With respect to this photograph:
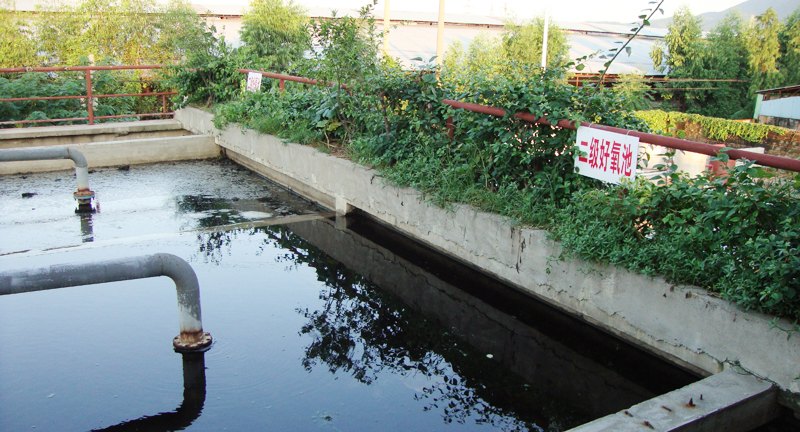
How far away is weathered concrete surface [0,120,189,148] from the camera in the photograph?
1091 centimetres

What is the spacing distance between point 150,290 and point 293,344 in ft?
5.56

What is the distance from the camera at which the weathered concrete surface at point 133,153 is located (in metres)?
9.91

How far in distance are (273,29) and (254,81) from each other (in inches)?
524

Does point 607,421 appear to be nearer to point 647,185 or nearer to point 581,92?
point 647,185

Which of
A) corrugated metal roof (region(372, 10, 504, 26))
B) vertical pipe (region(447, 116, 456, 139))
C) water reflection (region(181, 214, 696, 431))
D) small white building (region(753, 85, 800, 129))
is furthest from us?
corrugated metal roof (region(372, 10, 504, 26))

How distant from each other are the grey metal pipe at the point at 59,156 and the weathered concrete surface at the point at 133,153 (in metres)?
2.18

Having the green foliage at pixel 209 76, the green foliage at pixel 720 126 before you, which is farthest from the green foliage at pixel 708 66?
the green foliage at pixel 209 76

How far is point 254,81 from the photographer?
10.3m

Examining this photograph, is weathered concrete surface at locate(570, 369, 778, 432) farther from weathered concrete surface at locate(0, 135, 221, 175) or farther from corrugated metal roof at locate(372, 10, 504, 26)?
corrugated metal roof at locate(372, 10, 504, 26)

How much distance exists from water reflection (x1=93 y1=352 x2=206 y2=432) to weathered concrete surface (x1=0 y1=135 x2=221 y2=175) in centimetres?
731

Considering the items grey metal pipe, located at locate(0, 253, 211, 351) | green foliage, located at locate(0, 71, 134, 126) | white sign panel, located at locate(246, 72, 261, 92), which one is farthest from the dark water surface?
green foliage, located at locate(0, 71, 134, 126)

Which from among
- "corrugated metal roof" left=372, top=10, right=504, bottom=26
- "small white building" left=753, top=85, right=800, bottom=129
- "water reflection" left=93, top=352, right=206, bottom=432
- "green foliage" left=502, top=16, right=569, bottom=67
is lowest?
"water reflection" left=93, top=352, right=206, bottom=432

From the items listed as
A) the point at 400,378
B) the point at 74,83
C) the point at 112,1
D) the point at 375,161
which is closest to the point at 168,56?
the point at 112,1

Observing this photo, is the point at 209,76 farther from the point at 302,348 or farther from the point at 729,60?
the point at 729,60
